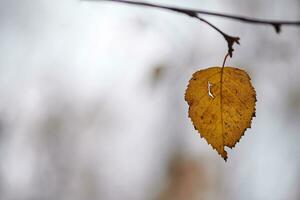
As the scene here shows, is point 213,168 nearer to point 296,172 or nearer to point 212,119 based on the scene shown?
point 296,172

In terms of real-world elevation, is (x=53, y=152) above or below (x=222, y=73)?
below

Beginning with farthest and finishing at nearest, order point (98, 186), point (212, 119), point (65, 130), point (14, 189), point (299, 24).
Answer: point (98, 186), point (65, 130), point (14, 189), point (212, 119), point (299, 24)

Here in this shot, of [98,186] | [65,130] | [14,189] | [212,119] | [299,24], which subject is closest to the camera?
[299,24]

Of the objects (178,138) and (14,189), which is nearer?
(14,189)

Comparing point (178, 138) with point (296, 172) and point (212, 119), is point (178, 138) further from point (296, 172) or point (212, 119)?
point (212, 119)

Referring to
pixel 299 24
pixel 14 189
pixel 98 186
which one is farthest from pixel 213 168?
pixel 299 24

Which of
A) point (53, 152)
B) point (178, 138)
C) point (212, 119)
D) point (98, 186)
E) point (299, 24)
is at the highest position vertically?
point (299, 24)
